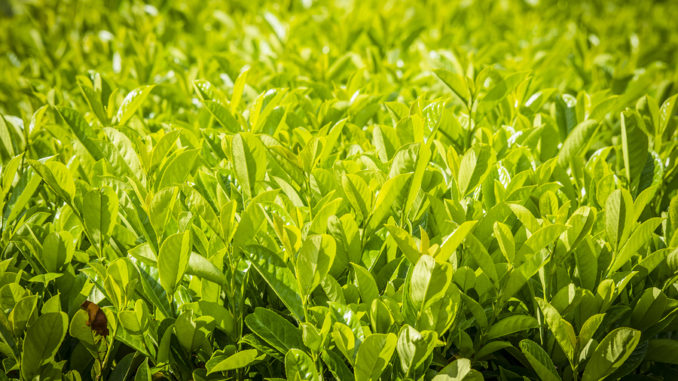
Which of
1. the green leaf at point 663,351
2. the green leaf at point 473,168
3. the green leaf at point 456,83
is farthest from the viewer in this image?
the green leaf at point 456,83

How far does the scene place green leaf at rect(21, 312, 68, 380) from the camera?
1465mm

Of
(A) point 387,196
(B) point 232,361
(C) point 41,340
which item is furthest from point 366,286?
(C) point 41,340

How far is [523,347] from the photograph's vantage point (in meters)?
1.50

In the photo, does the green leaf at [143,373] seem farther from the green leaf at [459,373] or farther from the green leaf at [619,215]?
the green leaf at [619,215]

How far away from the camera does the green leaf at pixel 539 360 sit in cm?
148

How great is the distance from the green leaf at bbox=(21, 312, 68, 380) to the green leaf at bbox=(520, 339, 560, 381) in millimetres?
1148

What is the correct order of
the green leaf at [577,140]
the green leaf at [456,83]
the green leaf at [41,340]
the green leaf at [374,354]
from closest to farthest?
the green leaf at [374,354]
the green leaf at [41,340]
the green leaf at [577,140]
the green leaf at [456,83]

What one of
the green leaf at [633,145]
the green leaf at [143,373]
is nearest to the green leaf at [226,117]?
the green leaf at [143,373]

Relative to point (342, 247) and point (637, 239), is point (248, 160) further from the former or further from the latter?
point (637, 239)

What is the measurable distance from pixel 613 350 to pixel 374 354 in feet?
1.92

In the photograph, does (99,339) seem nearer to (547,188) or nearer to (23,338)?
(23,338)

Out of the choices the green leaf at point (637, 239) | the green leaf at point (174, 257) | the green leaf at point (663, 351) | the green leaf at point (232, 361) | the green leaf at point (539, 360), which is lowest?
the green leaf at point (663, 351)

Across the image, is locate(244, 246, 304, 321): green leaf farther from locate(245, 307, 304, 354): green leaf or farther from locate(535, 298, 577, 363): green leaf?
locate(535, 298, 577, 363): green leaf

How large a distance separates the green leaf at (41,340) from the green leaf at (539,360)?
1.15 m
